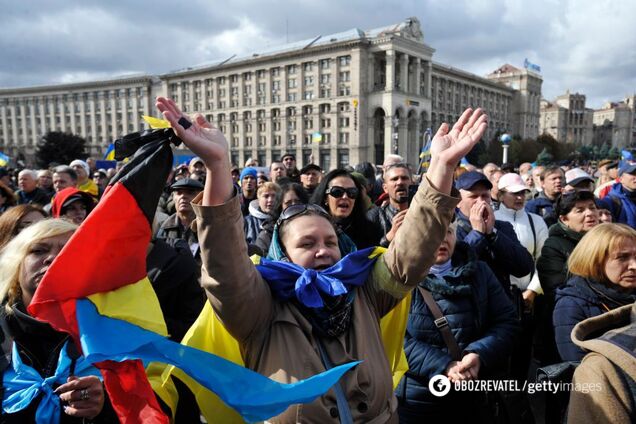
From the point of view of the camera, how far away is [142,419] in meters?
1.69

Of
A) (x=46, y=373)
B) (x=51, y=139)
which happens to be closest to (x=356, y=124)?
(x=51, y=139)

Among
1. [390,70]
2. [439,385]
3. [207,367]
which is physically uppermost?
[390,70]

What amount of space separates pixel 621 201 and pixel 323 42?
198ft

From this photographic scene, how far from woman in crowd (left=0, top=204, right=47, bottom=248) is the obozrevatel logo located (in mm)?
2770

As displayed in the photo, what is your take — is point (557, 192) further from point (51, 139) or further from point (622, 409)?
point (51, 139)

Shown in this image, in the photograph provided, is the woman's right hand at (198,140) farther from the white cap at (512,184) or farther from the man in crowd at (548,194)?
the man in crowd at (548,194)

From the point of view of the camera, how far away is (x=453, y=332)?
8.91 feet

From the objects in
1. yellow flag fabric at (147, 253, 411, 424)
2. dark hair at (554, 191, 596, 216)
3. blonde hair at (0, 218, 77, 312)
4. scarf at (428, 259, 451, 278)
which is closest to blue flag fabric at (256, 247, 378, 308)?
yellow flag fabric at (147, 253, 411, 424)

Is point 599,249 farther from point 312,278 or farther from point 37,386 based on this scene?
point 37,386

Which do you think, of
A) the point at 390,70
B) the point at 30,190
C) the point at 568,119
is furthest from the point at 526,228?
the point at 568,119

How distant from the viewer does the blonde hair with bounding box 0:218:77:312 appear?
7.08ft

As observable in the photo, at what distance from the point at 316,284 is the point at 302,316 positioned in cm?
15

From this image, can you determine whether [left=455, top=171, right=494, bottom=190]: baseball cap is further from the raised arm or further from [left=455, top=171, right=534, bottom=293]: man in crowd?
the raised arm

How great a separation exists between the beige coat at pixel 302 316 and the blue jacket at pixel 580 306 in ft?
4.25
